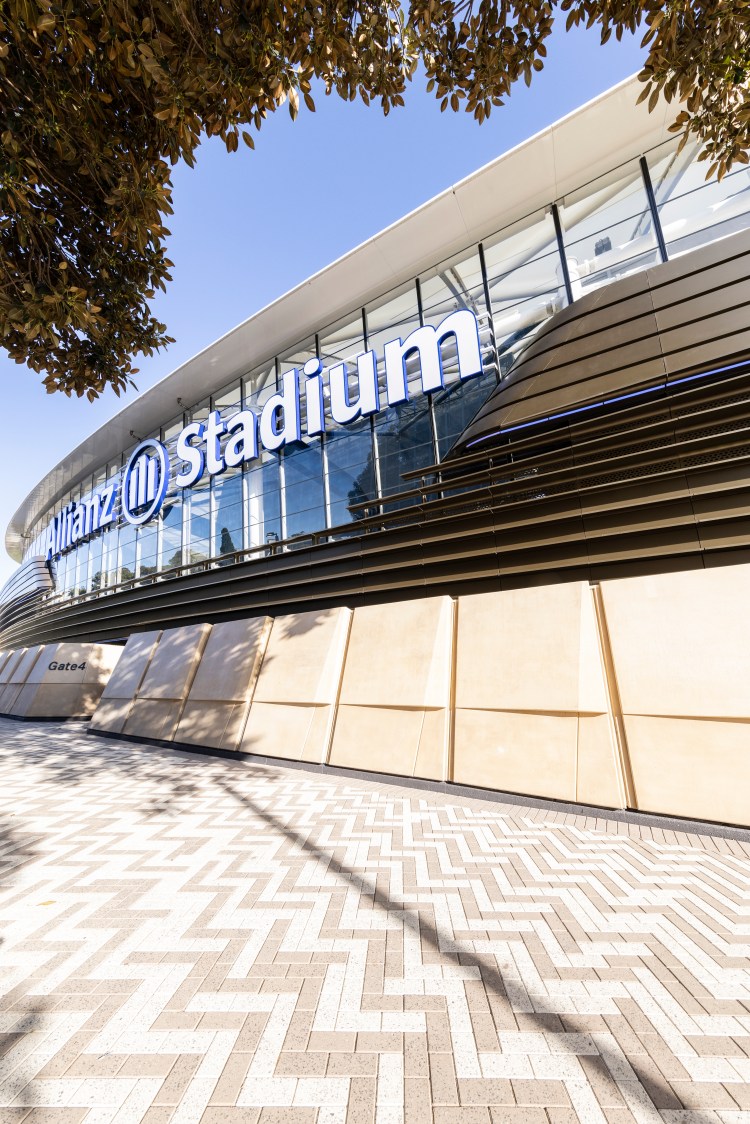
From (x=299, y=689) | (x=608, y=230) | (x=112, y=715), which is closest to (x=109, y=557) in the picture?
(x=112, y=715)

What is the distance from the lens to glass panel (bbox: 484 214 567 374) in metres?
11.0

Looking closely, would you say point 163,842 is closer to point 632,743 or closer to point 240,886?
point 240,886

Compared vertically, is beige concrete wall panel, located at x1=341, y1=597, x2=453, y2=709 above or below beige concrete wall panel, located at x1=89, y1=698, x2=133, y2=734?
above

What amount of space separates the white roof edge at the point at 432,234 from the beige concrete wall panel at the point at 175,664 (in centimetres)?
931

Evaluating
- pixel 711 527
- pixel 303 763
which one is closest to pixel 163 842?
pixel 303 763

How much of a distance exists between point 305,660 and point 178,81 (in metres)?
6.84

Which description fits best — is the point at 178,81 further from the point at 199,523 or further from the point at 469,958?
the point at 199,523

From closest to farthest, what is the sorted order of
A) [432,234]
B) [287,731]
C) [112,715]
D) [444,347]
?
[287,731] → [112,715] → [432,234] → [444,347]

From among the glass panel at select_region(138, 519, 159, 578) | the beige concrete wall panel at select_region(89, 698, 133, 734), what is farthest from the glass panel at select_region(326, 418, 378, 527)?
the glass panel at select_region(138, 519, 159, 578)

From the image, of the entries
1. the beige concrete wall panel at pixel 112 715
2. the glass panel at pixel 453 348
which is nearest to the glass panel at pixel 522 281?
the glass panel at pixel 453 348

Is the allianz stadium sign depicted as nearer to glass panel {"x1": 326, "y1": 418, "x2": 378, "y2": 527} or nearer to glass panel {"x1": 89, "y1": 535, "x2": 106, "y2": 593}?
glass panel {"x1": 326, "y1": 418, "x2": 378, "y2": 527}

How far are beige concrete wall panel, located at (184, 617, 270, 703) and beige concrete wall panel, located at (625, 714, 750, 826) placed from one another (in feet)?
20.2

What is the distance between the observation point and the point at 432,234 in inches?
471

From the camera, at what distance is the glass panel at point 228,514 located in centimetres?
1628
